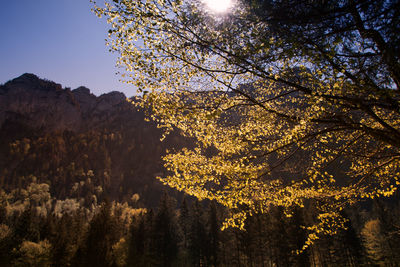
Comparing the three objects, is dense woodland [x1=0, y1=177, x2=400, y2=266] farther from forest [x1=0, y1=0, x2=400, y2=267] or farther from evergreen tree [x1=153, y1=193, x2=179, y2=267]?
forest [x1=0, y1=0, x2=400, y2=267]

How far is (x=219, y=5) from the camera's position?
17.0 ft

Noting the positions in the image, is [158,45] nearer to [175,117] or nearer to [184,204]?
[175,117]

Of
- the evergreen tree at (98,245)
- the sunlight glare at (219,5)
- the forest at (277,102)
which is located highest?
the sunlight glare at (219,5)

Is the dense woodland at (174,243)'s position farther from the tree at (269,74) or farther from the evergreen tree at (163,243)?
the tree at (269,74)

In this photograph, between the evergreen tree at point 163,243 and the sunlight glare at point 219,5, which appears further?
the evergreen tree at point 163,243

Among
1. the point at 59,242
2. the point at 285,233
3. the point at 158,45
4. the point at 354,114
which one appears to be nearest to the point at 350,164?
the point at 354,114

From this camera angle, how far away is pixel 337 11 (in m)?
3.98

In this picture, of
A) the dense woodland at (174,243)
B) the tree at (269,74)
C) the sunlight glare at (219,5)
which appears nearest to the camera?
the tree at (269,74)

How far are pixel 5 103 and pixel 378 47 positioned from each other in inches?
9782

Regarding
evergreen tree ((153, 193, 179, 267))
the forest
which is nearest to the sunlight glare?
the forest

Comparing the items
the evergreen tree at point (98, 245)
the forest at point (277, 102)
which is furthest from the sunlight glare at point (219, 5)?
the evergreen tree at point (98, 245)

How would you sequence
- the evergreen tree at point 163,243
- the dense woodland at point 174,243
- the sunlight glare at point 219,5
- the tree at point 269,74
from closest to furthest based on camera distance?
the tree at point 269,74
the sunlight glare at point 219,5
the dense woodland at point 174,243
the evergreen tree at point 163,243

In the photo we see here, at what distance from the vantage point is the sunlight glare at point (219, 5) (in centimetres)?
501

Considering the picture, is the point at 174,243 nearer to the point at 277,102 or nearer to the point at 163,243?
the point at 163,243
